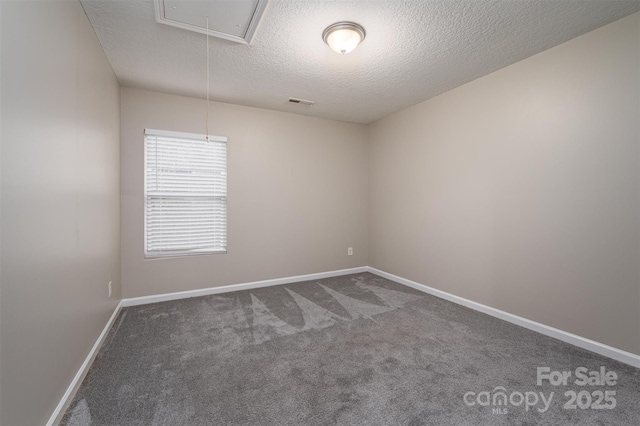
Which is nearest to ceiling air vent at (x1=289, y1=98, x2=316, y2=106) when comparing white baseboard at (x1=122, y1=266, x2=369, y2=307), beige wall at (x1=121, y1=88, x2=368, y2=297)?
beige wall at (x1=121, y1=88, x2=368, y2=297)

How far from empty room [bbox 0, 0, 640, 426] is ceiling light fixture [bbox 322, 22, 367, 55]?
2cm

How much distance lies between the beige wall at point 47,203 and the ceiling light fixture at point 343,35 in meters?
1.72

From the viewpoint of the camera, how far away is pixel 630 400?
174cm

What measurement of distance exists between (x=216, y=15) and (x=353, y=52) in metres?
1.18

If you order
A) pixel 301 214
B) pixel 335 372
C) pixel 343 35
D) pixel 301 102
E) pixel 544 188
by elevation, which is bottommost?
pixel 335 372

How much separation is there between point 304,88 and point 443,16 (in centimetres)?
168

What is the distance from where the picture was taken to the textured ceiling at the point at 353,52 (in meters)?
2.00

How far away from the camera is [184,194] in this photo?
142 inches

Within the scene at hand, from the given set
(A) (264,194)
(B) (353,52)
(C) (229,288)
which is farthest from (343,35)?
(C) (229,288)

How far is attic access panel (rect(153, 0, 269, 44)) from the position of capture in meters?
1.93

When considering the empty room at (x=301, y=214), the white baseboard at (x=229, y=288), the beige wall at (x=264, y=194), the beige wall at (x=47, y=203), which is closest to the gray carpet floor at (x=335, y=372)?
the empty room at (x=301, y=214)

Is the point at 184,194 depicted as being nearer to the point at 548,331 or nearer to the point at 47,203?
the point at 47,203

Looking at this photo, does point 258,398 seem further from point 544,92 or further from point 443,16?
point 544,92

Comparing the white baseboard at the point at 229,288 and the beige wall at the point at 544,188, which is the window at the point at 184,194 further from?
the beige wall at the point at 544,188
